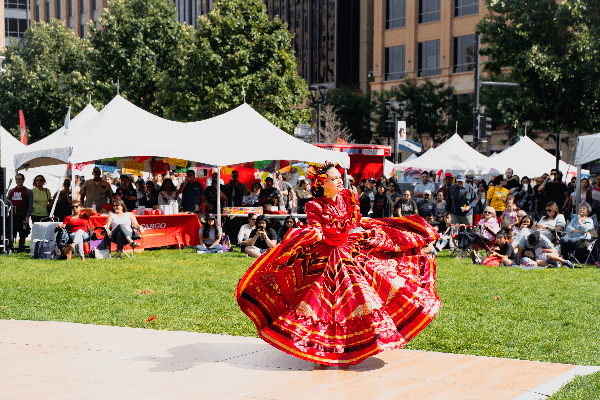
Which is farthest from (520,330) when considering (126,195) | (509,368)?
(126,195)

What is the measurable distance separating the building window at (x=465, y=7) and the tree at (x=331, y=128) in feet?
32.3

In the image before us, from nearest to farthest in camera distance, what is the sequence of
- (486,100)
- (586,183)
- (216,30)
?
(586,183) → (216,30) → (486,100)

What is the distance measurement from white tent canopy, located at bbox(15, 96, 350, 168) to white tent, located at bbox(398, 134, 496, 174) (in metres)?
7.19

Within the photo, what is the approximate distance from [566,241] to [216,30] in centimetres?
2301

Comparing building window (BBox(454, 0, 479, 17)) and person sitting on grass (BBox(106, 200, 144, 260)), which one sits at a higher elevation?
building window (BBox(454, 0, 479, 17))

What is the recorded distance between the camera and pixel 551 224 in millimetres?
15719

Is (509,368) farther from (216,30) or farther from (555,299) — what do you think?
(216,30)

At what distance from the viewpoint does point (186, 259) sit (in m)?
15.8

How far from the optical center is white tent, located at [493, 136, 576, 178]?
27.0 metres

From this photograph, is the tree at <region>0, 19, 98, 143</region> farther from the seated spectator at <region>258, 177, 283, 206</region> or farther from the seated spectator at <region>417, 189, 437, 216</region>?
the seated spectator at <region>417, 189, 437, 216</region>

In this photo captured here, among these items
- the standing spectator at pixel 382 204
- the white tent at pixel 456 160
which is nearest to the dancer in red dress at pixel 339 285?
the standing spectator at pixel 382 204

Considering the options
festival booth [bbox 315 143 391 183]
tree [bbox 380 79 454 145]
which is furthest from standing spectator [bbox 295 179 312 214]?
tree [bbox 380 79 454 145]

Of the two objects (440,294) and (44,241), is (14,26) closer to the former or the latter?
(44,241)

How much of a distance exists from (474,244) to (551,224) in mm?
1529
